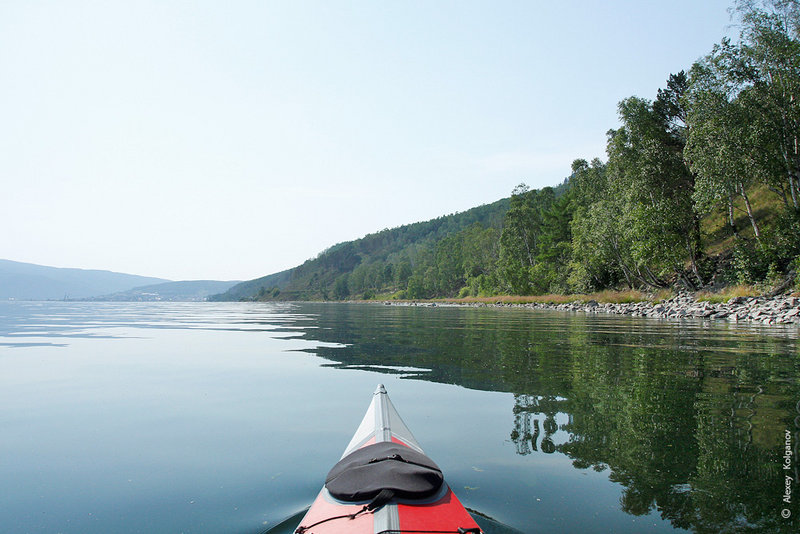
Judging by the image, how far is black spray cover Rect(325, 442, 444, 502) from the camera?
319 centimetres

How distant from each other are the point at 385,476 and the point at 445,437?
2854mm

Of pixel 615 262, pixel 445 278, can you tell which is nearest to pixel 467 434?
pixel 615 262

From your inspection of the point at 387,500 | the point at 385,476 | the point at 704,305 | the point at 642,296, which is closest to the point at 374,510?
the point at 387,500

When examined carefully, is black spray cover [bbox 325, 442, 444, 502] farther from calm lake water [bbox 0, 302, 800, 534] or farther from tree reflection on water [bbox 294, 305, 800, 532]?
tree reflection on water [bbox 294, 305, 800, 532]

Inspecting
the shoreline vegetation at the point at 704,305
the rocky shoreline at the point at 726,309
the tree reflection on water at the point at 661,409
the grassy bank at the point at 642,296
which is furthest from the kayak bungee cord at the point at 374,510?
the grassy bank at the point at 642,296

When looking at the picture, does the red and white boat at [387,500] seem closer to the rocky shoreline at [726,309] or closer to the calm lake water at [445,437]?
the calm lake water at [445,437]

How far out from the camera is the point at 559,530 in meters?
3.50

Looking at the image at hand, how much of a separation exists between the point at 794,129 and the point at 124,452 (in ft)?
110

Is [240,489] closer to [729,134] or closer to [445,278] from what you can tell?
[729,134]

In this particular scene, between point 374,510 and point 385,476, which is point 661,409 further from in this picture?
point 374,510

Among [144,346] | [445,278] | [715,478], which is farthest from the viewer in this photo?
[445,278]

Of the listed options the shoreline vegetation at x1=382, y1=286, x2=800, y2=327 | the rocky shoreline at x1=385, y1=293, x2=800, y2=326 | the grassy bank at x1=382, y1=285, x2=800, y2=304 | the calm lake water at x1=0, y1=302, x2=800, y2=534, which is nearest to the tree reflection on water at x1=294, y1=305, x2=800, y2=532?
the calm lake water at x1=0, y1=302, x2=800, y2=534

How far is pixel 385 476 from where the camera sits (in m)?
3.35

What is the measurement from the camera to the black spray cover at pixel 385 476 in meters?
3.19
